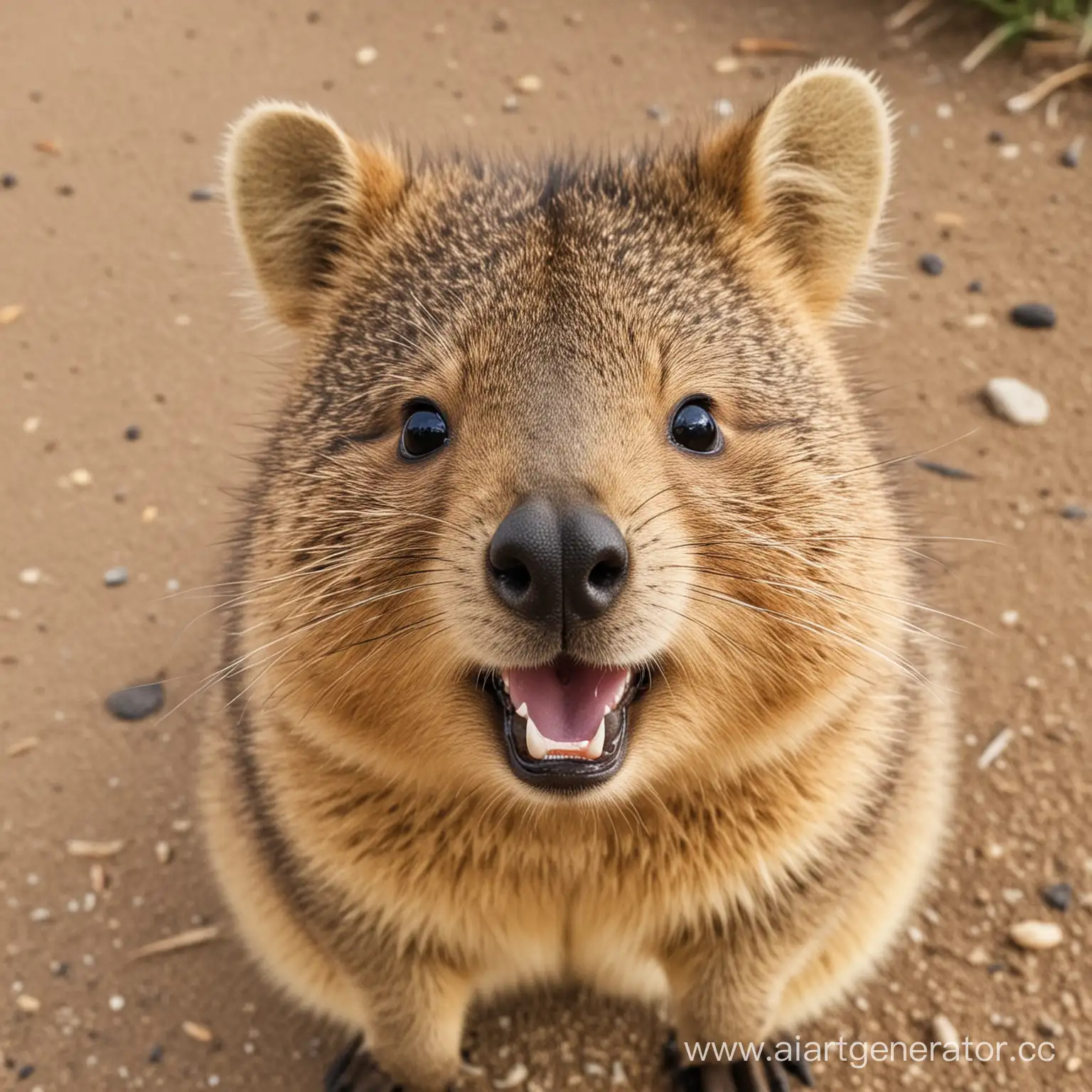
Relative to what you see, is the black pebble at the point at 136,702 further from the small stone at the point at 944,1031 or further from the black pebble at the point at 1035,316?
the black pebble at the point at 1035,316

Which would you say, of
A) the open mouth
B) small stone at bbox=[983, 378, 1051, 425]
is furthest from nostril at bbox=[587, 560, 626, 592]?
small stone at bbox=[983, 378, 1051, 425]

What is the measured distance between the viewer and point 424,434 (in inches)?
125

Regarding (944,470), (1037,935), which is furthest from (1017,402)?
(1037,935)

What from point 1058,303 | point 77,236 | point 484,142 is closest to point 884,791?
point 1058,303

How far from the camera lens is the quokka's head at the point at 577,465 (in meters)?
2.83

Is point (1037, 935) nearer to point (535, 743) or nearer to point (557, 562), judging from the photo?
point (535, 743)

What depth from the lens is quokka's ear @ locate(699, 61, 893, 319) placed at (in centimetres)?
347

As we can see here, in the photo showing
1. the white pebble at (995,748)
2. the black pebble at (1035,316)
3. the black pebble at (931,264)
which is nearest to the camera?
the white pebble at (995,748)

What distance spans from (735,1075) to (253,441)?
401 cm

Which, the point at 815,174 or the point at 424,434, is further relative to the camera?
the point at 815,174

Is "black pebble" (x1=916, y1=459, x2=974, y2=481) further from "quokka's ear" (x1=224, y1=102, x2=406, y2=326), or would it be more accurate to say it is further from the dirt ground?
"quokka's ear" (x1=224, y1=102, x2=406, y2=326)


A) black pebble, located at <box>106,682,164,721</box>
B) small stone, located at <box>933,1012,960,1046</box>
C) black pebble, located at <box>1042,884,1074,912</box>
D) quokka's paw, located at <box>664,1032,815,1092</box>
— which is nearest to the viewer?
quokka's paw, located at <box>664,1032,815,1092</box>

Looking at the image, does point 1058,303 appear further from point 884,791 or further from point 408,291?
point 408,291

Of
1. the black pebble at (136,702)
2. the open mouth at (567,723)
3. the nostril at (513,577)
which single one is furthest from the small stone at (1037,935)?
the black pebble at (136,702)
